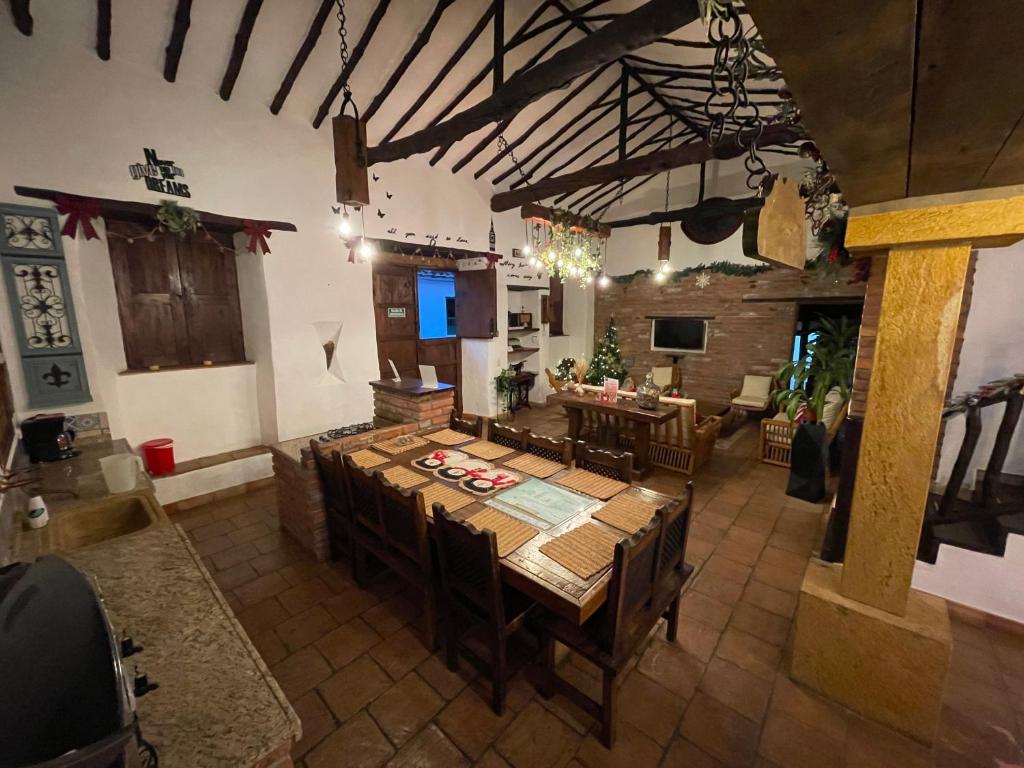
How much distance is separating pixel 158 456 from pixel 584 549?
12.4 feet

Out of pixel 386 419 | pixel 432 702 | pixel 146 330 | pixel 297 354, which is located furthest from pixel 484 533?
pixel 146 330

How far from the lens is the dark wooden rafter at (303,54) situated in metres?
2.91

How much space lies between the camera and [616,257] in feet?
25.4

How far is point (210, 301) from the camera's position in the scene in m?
3.99

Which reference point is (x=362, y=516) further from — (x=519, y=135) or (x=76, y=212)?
(x=519, y=135)

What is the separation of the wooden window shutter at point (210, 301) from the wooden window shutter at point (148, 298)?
0.24 ft

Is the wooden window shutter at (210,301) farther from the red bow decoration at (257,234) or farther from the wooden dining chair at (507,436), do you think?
the wooden dining chair at (507,436)

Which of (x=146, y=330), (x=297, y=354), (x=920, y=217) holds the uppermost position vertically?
(x=920, y=217)

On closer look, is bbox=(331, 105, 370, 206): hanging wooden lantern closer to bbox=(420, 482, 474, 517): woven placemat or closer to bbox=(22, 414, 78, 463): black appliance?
bbox=(420, 482, 474, 517): woven placemat

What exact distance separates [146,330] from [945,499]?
19.0 feet

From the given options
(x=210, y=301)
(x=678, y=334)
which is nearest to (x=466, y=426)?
(x=210, y=301)

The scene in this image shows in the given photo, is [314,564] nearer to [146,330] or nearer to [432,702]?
[432,702]

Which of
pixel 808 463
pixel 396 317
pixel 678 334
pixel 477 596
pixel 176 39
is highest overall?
pixel 176 39

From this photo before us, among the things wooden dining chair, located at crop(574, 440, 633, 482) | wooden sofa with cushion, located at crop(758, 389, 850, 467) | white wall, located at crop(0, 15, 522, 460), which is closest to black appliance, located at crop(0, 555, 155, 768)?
wooden dining chair, located at crop(574, 440, 633, 482)
